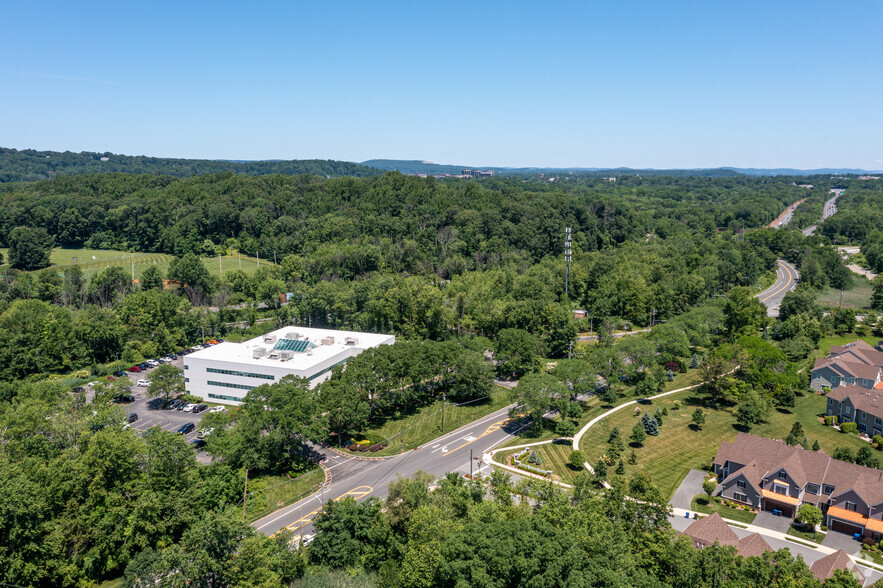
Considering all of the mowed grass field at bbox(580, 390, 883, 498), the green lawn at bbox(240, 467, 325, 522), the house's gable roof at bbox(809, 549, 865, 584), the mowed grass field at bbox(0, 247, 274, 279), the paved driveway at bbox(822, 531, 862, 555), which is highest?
the mowed grass field at bbox(0, 247, 274, 279)

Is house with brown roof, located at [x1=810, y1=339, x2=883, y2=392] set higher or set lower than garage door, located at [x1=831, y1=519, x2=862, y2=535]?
higher

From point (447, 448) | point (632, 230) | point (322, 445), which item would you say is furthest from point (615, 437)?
point (632, 230)

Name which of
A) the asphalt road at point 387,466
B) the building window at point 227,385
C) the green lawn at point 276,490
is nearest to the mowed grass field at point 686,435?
the asphalt road at point 387,466

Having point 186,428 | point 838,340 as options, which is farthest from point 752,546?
point 838,340

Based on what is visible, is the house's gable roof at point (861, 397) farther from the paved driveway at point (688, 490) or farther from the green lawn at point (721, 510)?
the green lawn at point (721, 510)

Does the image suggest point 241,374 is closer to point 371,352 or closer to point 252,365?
point 252,365

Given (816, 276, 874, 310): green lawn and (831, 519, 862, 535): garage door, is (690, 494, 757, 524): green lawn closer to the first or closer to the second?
(831, 519, 862, 535): garage door

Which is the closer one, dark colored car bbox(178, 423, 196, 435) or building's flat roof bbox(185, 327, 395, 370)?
dark colored car bbox(178, 423, 196, 435)

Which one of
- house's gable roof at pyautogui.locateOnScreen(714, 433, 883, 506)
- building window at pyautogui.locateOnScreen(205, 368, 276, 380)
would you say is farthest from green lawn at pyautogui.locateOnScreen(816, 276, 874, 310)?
building window at pyautogui.locateOnScreen(205, 368, 276, 380)
